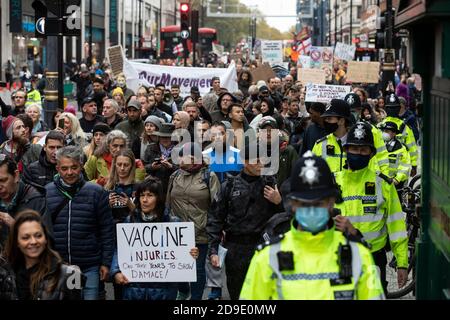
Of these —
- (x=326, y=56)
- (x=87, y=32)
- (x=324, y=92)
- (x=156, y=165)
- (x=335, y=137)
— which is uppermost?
(x=87, y=32)

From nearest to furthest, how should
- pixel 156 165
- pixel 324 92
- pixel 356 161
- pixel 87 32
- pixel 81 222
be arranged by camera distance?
pixel 356 161, pixel 81 222, pixel 156 165, pixel 324 92, pixel 87 32

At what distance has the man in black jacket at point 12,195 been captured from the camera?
26.6ft

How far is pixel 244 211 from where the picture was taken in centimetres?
859

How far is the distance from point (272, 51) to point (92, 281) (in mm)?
28608

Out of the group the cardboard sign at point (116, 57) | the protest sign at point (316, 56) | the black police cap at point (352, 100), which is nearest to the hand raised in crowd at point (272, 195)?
the black police cap at point (352, 100)

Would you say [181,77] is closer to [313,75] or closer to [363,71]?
[313,75]

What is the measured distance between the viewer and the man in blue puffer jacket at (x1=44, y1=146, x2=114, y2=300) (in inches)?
332

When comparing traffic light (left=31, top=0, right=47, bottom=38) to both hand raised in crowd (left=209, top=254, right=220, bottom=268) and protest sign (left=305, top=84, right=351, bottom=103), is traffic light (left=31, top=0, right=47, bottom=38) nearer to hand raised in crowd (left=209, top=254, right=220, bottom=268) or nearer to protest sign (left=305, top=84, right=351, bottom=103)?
protest sign (left=305, top=84, right=351, bottom=103)

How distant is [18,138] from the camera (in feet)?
39.4

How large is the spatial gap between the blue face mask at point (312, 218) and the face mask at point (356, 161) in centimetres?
280

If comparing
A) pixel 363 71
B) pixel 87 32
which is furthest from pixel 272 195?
pixel 87 32
